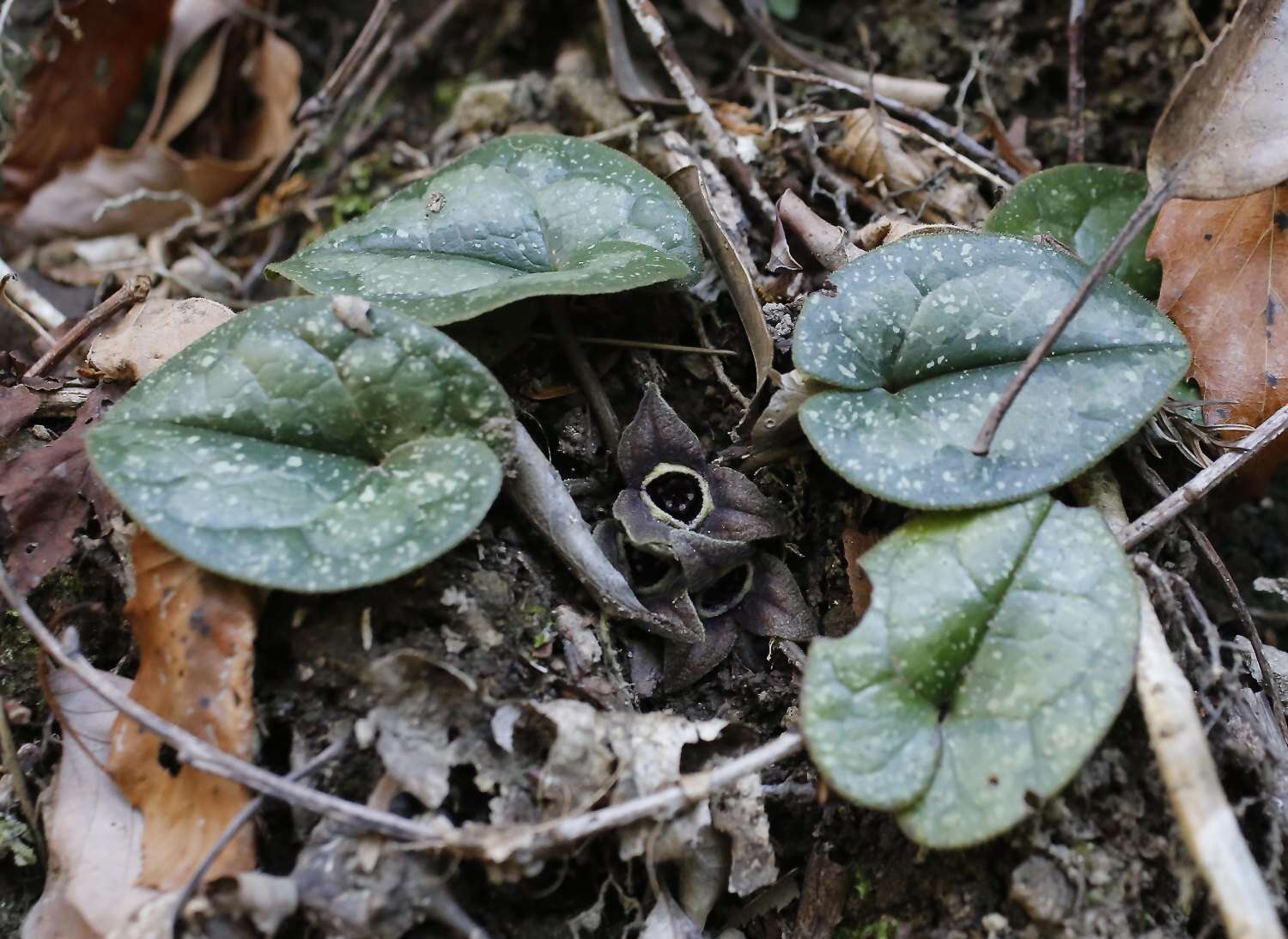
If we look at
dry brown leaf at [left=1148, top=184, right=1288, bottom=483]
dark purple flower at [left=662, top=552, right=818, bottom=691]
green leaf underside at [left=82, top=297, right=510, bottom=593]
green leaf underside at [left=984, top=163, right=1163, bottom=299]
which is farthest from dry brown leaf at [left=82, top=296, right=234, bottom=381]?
dry brown leaf at [left=1148, top=184, right=1288, bottom=483]

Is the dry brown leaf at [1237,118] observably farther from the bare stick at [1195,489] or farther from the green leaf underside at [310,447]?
the green leaf underside at [310,447]

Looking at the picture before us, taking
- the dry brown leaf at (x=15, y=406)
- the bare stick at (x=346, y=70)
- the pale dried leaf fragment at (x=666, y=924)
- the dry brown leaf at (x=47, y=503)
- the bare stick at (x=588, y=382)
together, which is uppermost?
the bare stick at (x=346, y=70)

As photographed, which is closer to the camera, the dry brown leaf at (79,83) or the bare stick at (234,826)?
the bare stick at (234,826)

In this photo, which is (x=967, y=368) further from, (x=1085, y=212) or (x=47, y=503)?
(x=47, y=503)

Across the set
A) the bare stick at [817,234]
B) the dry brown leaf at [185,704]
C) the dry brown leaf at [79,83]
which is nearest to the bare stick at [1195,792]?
the bare stick at [817,234]

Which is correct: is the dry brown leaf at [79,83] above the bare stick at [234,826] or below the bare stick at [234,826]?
above

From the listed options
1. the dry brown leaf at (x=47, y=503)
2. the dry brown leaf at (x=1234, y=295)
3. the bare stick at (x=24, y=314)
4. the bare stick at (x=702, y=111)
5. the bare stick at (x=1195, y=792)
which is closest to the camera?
the bare stick at (x=1195, y=792)

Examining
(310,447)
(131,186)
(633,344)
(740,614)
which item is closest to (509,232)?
(633,344)
